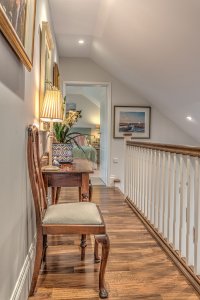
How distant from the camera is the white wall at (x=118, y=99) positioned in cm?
591

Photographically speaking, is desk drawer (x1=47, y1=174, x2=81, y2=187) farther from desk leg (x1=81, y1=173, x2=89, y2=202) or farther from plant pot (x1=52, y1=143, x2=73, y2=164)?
plant pot (x1=52, y1=143, x2=73, y2=164)

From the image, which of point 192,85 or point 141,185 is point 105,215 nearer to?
point 141,185

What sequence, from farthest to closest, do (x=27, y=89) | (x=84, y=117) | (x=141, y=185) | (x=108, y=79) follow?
(x=84, y=117) → (x=108, y=79) → (x=141, y=185) → (x=27, y=89)

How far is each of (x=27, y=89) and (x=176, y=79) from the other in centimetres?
280

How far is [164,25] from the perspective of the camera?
3023mm

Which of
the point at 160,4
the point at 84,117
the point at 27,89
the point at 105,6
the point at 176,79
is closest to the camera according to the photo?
the point at 27,89

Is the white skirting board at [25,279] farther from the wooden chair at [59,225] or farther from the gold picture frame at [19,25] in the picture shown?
the gold picture frame at [19,25]

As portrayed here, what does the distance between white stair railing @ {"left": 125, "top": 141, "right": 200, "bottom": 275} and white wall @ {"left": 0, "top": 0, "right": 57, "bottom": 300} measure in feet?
3.92

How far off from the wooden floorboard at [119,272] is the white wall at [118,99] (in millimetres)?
2997

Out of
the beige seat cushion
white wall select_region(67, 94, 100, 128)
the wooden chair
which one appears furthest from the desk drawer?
white wall select_region(67, 94, 100, 128)

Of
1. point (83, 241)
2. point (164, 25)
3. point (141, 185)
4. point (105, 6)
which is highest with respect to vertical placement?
point (105, 6)

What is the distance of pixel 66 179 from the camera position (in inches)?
90.2

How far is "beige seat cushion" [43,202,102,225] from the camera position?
1.83m

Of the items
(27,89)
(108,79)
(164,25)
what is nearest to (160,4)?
(164,25)
